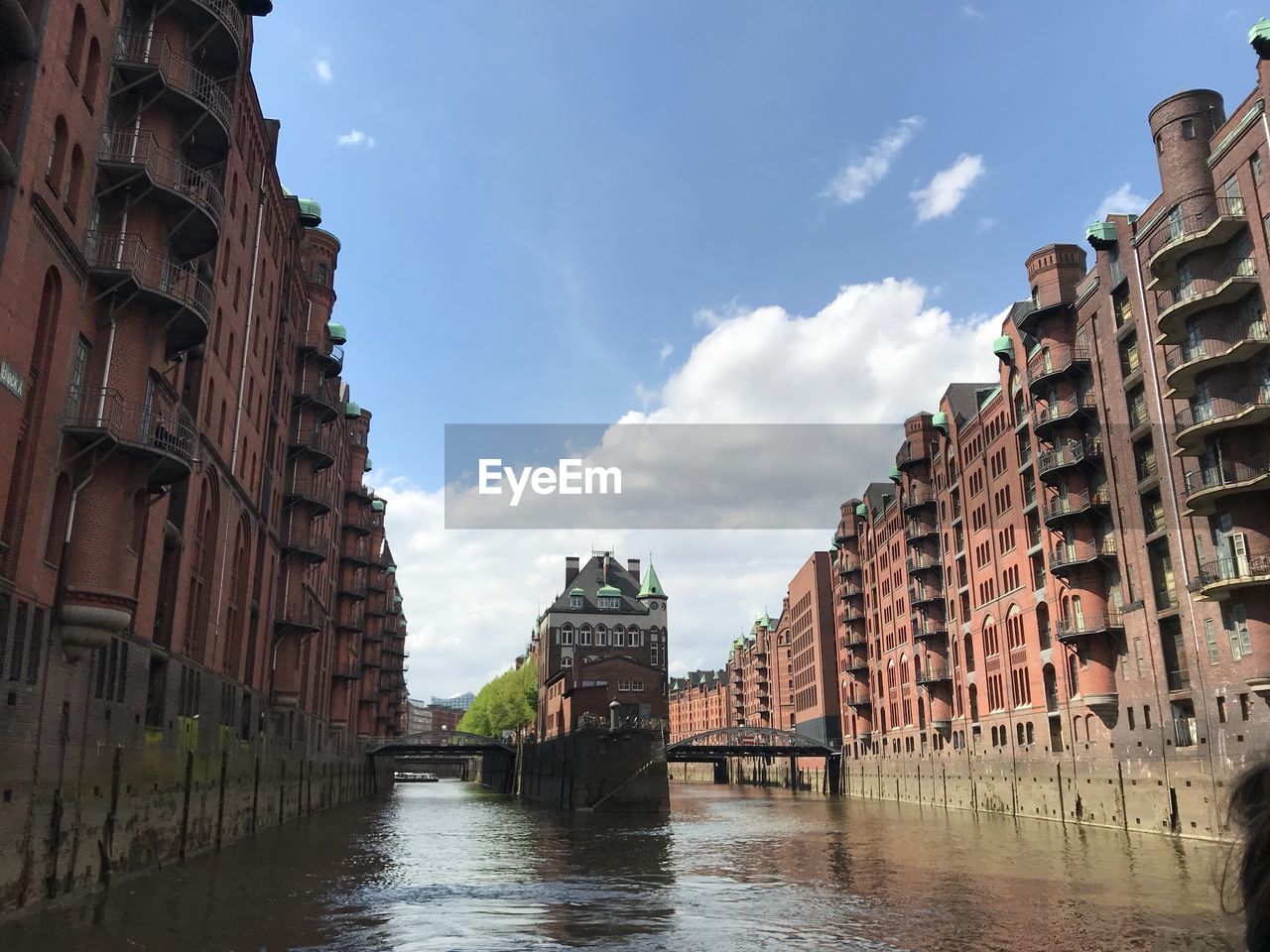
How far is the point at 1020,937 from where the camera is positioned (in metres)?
22.5

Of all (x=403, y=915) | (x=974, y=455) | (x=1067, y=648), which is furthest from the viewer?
(x=974, y=455)

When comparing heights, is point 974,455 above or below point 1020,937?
above

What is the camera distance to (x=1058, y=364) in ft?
171

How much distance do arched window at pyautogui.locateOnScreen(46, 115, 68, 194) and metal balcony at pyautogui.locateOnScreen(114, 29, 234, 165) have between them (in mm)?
4093

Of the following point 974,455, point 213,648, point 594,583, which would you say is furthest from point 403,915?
point 594,583

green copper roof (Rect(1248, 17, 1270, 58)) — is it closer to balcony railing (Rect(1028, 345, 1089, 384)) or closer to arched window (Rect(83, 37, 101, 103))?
balcony railing (Rect(1028, 345, 1089, 384))

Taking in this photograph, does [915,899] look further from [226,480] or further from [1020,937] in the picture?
[226,480]

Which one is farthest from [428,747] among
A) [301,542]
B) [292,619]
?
[292,619]

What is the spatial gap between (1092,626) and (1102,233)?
18875mm

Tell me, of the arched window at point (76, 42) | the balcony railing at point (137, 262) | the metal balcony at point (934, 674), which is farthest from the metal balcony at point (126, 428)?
the metal balcony at point (934, 674)

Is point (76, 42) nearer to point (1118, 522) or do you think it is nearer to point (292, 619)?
point (292, 619)

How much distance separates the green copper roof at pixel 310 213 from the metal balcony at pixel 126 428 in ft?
109

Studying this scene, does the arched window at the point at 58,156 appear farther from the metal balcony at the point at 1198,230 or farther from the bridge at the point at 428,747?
the bridge at the point at 428,747

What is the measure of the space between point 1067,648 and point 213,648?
42.2 meters
